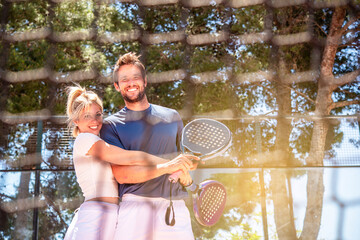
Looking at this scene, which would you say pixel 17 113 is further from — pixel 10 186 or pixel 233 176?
pixel 233 176

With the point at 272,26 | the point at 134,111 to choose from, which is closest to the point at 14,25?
the point at 272,26

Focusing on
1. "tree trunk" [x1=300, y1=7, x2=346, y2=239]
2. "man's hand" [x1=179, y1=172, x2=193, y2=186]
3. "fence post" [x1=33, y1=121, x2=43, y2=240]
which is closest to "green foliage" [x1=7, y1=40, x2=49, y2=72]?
"fence post" [x1=33, y1=121, x2=43, y2=240]

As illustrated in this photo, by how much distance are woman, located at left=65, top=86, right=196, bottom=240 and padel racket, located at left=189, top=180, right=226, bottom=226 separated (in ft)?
0.63

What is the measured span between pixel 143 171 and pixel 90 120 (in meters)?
0.28

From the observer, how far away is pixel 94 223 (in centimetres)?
128

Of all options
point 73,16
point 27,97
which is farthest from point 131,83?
point 73,16

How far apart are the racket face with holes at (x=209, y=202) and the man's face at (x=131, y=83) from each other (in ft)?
1.18

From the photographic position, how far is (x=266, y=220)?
9.00 ft

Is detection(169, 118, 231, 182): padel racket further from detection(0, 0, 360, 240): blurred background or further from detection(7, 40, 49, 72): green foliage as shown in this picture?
detection(7, 40, 49, 72): green foliage

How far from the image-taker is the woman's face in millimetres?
1376

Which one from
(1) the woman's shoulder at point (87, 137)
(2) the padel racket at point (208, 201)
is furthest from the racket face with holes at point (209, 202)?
(1) the woman's shoulder at point (87, 137)

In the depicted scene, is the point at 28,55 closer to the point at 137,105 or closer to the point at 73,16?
the point at 73,16

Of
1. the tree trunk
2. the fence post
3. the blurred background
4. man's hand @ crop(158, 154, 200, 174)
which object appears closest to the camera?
man's hand @ crop(158, 154, 200, 174)

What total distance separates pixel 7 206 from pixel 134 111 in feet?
7.44
